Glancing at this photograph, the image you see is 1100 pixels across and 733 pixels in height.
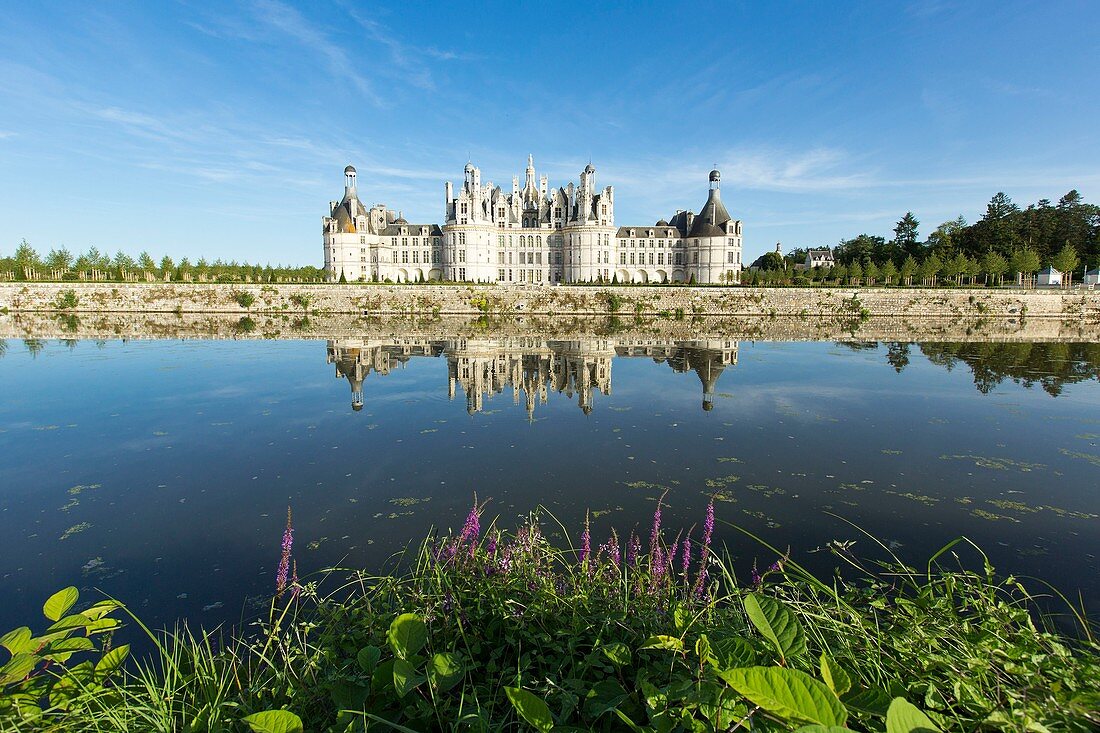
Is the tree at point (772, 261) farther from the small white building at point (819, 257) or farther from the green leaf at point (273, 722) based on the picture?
the green leaf at point (273, 722)

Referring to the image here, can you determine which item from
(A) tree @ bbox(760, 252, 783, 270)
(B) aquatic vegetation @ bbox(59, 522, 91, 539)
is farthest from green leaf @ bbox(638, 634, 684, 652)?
(A) tree @ bbox(760, 252, 783, 270)

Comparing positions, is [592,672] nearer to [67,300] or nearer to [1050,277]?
[67,300]

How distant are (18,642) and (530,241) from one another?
6756 centimetres

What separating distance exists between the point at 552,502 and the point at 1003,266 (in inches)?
2659

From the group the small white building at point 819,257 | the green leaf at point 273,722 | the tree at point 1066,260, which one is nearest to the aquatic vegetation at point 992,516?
the green leaf at point 273,722

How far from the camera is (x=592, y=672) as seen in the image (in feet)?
9.46

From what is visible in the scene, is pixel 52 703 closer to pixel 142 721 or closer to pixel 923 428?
pixel 142 721

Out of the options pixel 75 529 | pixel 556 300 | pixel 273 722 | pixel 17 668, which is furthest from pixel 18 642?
pixel 556 300

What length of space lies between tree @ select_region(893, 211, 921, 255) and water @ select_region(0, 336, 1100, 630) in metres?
62.3

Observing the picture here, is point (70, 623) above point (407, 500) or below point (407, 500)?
above

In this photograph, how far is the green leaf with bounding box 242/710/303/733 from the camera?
201 centimetres

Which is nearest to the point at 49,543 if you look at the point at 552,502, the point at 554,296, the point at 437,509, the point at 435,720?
the point at 437,509

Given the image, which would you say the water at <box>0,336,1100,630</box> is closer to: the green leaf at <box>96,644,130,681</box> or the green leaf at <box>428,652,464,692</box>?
the green leaf at <box>96,644,130,681</box>

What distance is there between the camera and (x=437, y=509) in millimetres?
6984
